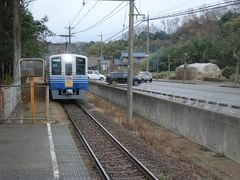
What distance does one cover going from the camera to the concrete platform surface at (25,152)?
10164 mm

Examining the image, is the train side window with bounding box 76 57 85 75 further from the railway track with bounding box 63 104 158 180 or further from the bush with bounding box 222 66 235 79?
the bush with bounding box 222 66 235 79

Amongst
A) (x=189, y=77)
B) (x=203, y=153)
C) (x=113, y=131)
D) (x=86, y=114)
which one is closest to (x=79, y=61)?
(x=86, y=114)

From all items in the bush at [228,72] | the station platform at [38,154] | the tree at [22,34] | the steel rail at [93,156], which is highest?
the tree at [22,34]

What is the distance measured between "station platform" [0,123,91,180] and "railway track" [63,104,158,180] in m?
0.51

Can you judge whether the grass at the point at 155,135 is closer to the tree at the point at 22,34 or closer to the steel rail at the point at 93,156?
the steel rail at the point at 93,156

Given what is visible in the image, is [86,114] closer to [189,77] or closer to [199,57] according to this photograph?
[189,77]

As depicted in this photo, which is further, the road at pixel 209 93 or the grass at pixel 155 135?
the road at pixel 209 93

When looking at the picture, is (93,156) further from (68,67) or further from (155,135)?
(68,67)

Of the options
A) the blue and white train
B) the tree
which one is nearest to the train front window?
the blue and white train

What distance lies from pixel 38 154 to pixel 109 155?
2041mm

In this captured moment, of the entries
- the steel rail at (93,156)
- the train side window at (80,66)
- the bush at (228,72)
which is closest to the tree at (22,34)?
the train side window at (80,66)

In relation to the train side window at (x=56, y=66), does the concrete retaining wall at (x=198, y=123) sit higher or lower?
lower

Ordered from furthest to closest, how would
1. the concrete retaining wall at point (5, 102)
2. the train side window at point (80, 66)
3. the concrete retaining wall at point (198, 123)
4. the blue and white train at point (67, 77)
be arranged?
the train side window at point (80, 66) → the blue and white train at point (67, 77) → the concrete retaining wall at point (5, 102) → the concrete retaining wall at point (198, 123)

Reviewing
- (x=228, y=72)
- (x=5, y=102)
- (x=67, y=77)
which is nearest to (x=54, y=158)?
(x=5, y=102)
